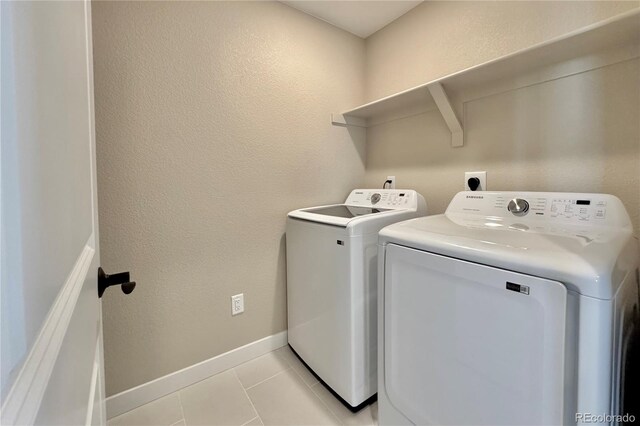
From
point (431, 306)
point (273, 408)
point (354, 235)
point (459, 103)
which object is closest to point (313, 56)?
point (459, 103)

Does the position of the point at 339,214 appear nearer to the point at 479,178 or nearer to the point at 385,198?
the point at 385,198

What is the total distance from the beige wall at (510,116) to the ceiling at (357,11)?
78 mm

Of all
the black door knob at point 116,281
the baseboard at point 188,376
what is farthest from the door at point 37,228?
the baseboard at point 188,376

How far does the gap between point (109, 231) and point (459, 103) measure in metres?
2.01

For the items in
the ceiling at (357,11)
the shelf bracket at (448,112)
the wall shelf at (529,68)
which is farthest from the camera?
the ceiling at (357,11)

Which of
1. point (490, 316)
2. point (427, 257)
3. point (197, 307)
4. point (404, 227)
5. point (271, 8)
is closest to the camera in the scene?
point (490, 316)

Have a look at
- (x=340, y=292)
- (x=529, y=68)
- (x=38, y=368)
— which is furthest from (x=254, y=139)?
(x=38, y=368)

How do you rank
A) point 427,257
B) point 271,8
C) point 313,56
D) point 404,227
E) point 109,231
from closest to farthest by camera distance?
point 427,257 → point 404,227 → point 109,231 → point 271,8 → point 313,56

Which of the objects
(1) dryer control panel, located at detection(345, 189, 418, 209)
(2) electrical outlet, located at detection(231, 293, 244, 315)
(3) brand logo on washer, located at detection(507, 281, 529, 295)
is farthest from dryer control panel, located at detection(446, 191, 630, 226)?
(2) electrical outlet, located at detection(231, 293, 244, 315)

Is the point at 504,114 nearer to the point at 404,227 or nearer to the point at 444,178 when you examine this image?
the point at 444,178

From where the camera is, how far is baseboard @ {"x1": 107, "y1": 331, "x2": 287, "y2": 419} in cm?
132

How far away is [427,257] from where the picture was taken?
936 mm

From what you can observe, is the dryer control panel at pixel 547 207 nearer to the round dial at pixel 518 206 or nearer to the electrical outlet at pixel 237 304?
the round dial at pixel 518 206

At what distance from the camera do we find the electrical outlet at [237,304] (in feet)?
5.41
